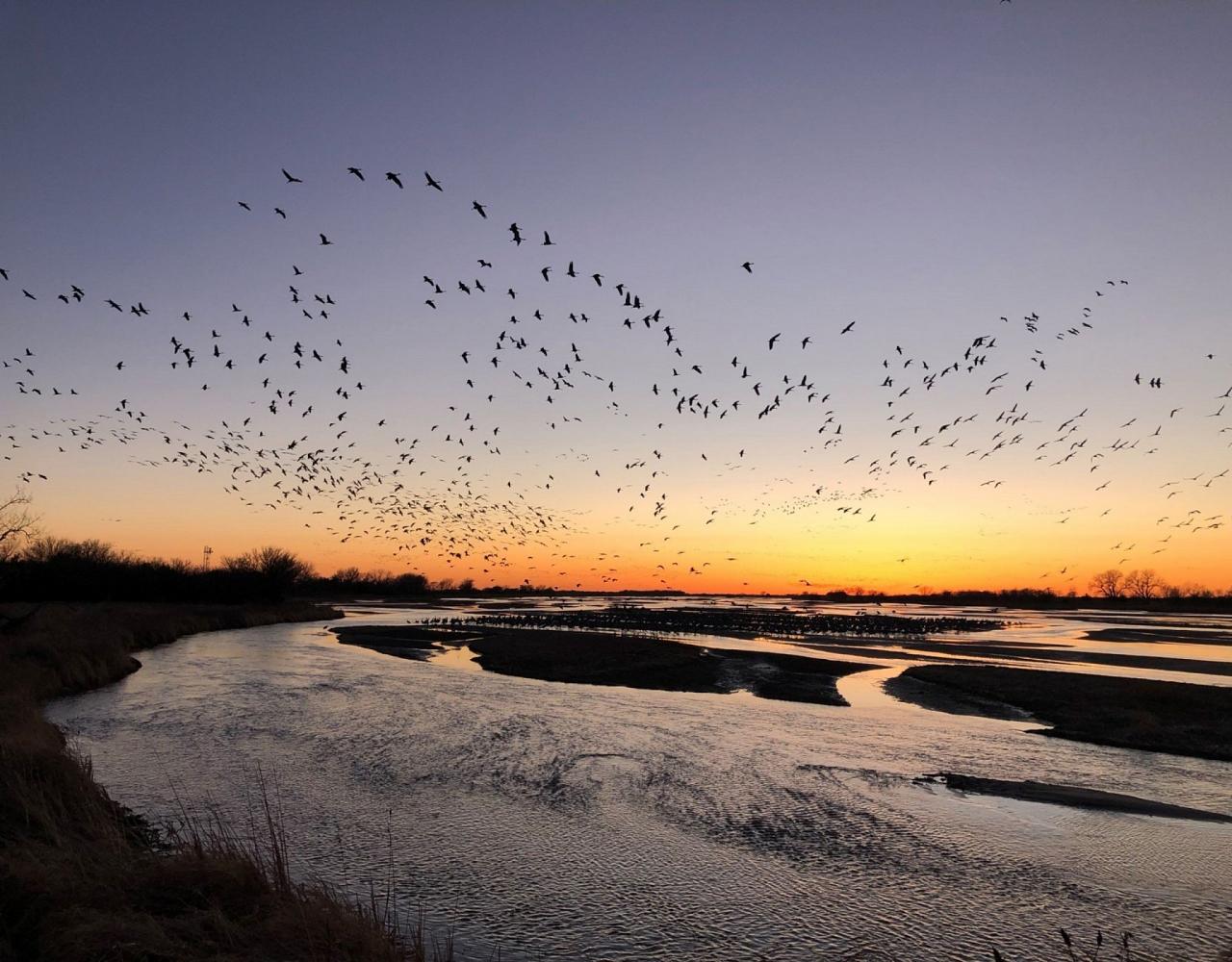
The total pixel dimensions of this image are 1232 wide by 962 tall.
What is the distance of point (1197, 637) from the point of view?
70125 mm

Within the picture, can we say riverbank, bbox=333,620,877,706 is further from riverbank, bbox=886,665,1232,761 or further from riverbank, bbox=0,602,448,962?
riverbank, bbox=0,602,448,962

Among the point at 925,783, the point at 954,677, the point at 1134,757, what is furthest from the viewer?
the point at 954,677

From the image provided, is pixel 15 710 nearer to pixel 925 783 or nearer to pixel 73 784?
pixel 73 784

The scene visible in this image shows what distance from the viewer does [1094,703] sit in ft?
101

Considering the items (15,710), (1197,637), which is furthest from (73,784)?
(1197,637)

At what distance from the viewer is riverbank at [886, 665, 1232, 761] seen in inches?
987

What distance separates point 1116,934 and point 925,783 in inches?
320

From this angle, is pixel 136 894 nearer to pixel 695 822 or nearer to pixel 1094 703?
pixel 695 822

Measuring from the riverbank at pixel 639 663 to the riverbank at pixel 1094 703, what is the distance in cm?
446

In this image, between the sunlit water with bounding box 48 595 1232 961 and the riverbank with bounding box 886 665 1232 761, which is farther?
the riverbank with bounding box 886 665 1232 761

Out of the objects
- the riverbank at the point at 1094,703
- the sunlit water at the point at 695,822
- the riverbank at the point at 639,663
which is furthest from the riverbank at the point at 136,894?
the riverbank at the point at 639,663

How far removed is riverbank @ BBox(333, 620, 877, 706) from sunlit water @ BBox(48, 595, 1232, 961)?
7007 millimetres

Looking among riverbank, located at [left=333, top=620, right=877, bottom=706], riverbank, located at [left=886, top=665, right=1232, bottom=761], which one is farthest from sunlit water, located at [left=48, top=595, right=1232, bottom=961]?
riverbank, located at [left=333, top=620, right=877, bottom=706]

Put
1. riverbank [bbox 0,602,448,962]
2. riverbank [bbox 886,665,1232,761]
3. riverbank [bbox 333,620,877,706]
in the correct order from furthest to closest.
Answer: riverbank [bbox 333,620,877,706]
riverbank [bbox 886,665,1232,761]
riverbank [bbox 0,602,448,962]
